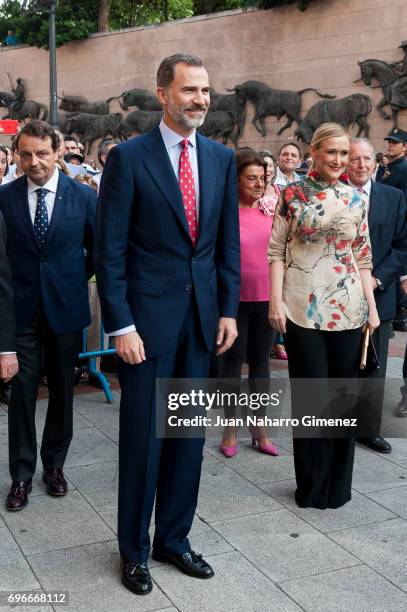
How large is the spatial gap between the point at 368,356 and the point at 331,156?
107 cm

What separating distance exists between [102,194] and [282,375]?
4052 mm

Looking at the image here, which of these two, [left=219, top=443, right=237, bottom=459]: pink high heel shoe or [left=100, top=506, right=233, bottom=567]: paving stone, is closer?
[left=100, top=506, right=233, bottom=567]: paving stone

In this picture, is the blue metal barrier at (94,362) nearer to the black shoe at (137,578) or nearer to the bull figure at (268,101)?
the black shoe at (137,578)

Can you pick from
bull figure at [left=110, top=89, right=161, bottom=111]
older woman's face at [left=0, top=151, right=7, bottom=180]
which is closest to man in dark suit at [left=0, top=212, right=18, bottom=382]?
older woman's face at [left=0, top=151, right=7, bottom=180]

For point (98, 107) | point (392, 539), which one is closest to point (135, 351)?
point (392, 539)

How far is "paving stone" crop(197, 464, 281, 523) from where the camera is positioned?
3857mm

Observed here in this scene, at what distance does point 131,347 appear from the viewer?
298 cm

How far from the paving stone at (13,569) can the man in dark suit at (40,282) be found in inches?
16.4

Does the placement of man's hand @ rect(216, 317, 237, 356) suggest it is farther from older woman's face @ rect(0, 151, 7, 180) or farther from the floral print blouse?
older woman's face @ rect(0, 151, 7, 180)

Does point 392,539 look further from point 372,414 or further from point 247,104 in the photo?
point 247,104

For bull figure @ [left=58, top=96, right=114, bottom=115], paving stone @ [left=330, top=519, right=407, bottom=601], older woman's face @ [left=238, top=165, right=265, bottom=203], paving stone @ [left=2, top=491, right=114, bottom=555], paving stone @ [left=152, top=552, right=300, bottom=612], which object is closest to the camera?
paving stone @ [left=152, top=552, right=300, bottom=612]

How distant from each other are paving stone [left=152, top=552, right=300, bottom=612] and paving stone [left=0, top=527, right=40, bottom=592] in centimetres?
51

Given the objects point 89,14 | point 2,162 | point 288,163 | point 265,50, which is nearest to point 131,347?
point 2,162

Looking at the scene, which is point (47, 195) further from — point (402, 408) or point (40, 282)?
point (402, 408)
